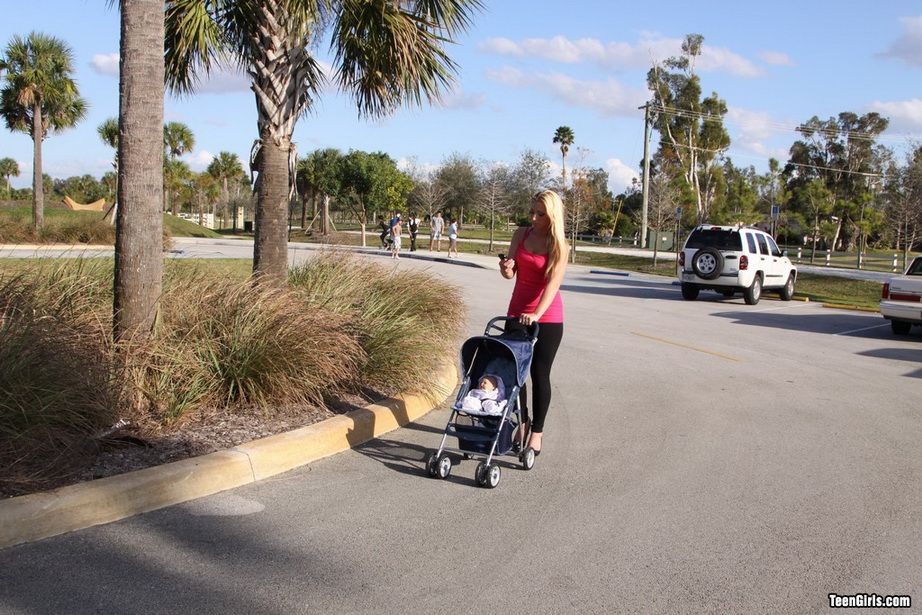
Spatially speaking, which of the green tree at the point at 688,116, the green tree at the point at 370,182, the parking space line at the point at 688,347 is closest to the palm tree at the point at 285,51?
the parking space line at the point at 688,347

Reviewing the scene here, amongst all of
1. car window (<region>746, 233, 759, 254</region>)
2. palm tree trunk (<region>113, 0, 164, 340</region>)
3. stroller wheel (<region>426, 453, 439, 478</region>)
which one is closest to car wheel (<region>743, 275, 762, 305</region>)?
car window (<region>746, 233, 759, 254</region>)

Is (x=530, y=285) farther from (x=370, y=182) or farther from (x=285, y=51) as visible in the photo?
(x=370, y=182)

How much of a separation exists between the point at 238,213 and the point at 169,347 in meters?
62.8

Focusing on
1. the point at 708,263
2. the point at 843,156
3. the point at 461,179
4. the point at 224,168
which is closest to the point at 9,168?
the point at 224,168

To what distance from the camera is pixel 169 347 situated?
6387 millimetres

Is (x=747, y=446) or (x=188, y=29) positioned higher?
(x=188, y=29)

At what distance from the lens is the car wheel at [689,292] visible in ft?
69.8

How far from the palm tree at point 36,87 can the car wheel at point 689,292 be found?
2570cm

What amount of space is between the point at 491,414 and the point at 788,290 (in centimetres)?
1880

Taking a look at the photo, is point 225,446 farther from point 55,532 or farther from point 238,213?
point 238,213

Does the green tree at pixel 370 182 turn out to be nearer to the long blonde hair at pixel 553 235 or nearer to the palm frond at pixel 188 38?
the palm frond at pixel 188 38

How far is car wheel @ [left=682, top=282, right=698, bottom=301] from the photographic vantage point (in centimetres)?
2127

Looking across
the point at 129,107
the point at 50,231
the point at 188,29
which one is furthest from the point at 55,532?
the point at 50,231

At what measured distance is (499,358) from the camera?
20.0 ft
